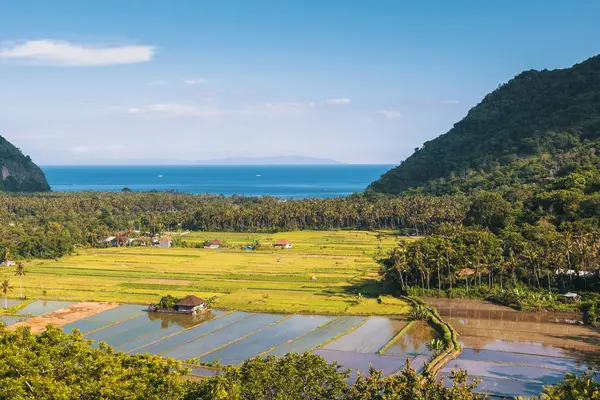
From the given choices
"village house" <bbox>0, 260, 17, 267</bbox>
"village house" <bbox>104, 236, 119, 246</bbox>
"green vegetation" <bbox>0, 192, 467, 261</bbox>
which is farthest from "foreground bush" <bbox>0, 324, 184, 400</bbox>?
"village house" <bbox>104, 236, 119, 246</bbox>

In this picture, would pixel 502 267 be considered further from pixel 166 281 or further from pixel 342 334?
pixel 166 281

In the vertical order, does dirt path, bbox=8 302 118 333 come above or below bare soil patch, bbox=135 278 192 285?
below

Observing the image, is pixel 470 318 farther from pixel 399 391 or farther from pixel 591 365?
pixel 399 391

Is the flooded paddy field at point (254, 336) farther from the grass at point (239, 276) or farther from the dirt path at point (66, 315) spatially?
the grass at point (239, 276)

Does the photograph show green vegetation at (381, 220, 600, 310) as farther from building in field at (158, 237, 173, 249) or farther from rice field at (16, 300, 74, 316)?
building in field at (158, 237, 173, 249)

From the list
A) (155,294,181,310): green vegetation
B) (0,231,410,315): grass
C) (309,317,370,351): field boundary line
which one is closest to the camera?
(309,317,370,351): field boundary line

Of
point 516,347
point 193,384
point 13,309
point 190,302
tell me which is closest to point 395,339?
point 516,347

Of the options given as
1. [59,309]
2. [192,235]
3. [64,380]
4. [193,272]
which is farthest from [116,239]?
[64,380]
